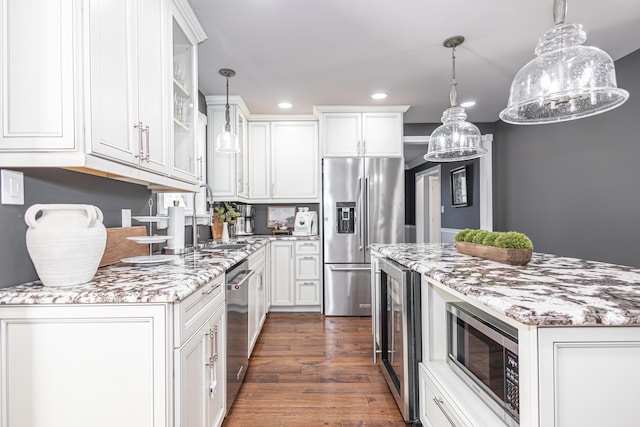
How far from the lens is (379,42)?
2.46 metres

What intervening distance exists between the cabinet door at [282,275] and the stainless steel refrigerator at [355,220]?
431mm

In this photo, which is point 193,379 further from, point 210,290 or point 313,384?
point 313,384

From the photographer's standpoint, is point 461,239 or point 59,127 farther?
point 461,239

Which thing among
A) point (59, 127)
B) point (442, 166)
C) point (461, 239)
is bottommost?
point (461, 239)

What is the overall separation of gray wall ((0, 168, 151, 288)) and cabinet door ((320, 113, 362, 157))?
252cm

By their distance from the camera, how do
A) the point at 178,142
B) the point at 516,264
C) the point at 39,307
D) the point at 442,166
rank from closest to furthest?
the point at 39,307, the point at 516,264, the point at 178,142, the point at 442,166

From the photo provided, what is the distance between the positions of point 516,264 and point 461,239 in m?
0.51

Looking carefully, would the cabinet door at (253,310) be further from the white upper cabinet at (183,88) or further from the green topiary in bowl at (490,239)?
the green topiary in bowl at (490,239)

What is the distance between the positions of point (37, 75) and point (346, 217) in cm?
310

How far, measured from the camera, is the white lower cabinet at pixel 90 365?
105 cm

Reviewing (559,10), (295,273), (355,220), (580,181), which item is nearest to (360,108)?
(355,220)

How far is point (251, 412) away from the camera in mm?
1925

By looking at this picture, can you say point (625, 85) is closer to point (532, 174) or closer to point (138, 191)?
point (532, 174)

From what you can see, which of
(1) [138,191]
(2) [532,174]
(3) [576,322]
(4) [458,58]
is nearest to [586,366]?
(3) [576,322]
